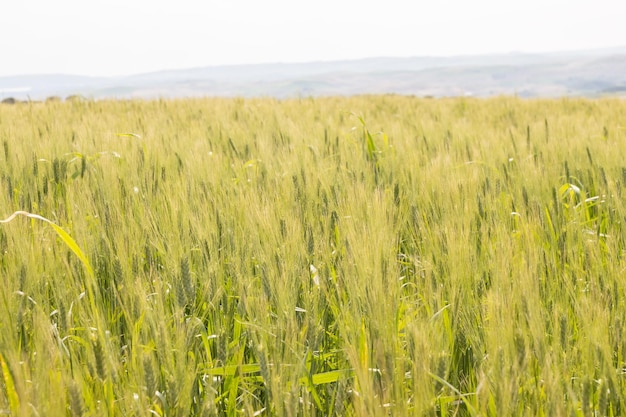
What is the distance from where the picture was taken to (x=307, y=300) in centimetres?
116

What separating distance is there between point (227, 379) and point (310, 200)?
2.83 feet

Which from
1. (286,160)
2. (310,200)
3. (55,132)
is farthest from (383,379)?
(55,132)

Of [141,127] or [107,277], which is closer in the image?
[107,277]

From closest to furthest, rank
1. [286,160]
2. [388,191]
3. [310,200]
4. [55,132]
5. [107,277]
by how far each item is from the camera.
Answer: [107,277] → [310,200] → [388,191] → [286,160] → [55,132]

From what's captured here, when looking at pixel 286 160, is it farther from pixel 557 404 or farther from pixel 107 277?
pixel 557 404

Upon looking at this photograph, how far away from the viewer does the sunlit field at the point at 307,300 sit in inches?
34.5

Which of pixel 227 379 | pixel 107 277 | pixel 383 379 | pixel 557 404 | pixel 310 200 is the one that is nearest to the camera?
pixel 557 404

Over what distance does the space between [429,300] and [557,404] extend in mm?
418

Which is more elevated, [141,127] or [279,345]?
[141,127]

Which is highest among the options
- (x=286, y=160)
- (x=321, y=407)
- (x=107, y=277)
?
(x=286, y=160)

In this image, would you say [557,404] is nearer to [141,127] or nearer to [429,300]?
[429,300]

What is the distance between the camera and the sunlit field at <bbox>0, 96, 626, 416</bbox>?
2.88 feet

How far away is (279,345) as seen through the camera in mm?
1000

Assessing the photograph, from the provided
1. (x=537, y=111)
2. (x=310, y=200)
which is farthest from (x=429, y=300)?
(x=537, y=111)
